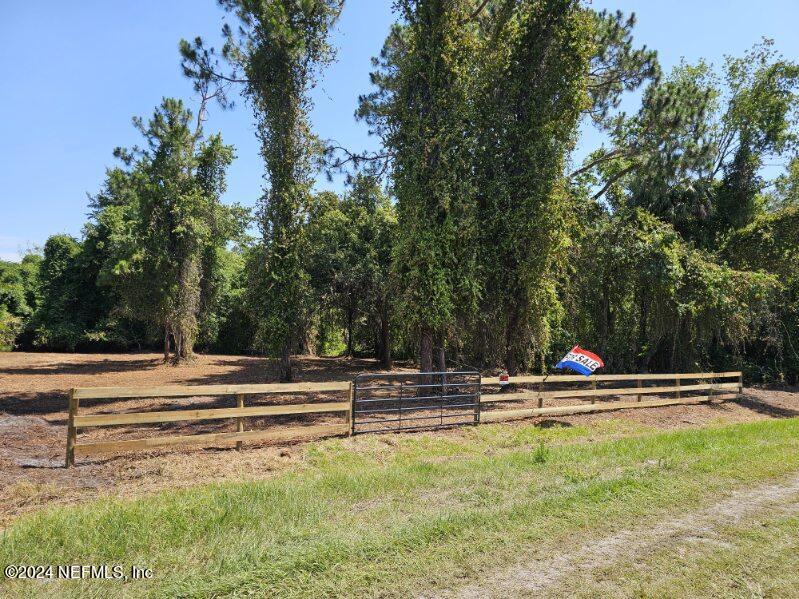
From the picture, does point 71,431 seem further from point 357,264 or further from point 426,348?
point 357,264

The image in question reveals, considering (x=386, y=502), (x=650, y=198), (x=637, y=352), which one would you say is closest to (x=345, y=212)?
(x=650, y=198)

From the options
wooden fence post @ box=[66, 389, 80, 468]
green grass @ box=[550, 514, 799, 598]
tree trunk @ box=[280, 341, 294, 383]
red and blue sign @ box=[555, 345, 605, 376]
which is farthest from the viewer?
tree trunk @ box=[280, 341, 294, 383]

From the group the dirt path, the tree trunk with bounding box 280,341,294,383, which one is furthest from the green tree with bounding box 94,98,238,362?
the dirt path

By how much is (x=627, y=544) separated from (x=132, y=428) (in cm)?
911

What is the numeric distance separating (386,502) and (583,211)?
15794 millimetres

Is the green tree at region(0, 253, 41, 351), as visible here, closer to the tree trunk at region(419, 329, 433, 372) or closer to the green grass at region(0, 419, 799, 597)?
the tree trunk at region(419, 329, 433, 372)

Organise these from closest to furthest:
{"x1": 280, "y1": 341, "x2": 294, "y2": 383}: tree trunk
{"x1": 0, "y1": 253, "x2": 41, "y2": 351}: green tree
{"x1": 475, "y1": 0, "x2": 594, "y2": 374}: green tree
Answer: {"x1": 475, "y1": 0, "x2": 594, "y2": 374}: green tree, {"x1": 280, "y1": 341, "x2": 294, "y2": 383}: tree trunk, {"x1": 0, "y1": 253, "x2": 41, "y2": 351}: green tree

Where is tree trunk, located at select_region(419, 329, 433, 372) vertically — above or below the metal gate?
above

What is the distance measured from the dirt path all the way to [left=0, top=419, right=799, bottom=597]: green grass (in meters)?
0.17

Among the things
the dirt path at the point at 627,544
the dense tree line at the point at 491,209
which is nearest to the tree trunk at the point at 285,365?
the dense tree line at the point at 491,209

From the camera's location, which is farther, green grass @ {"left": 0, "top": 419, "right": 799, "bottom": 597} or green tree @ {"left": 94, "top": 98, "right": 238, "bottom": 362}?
green tree @ {"left": 94, "top": 98, "right": 238, "bottom": 362}

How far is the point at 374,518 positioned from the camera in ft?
16.0

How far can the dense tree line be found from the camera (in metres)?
13.7

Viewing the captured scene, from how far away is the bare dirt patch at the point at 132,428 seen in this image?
5.96 m
